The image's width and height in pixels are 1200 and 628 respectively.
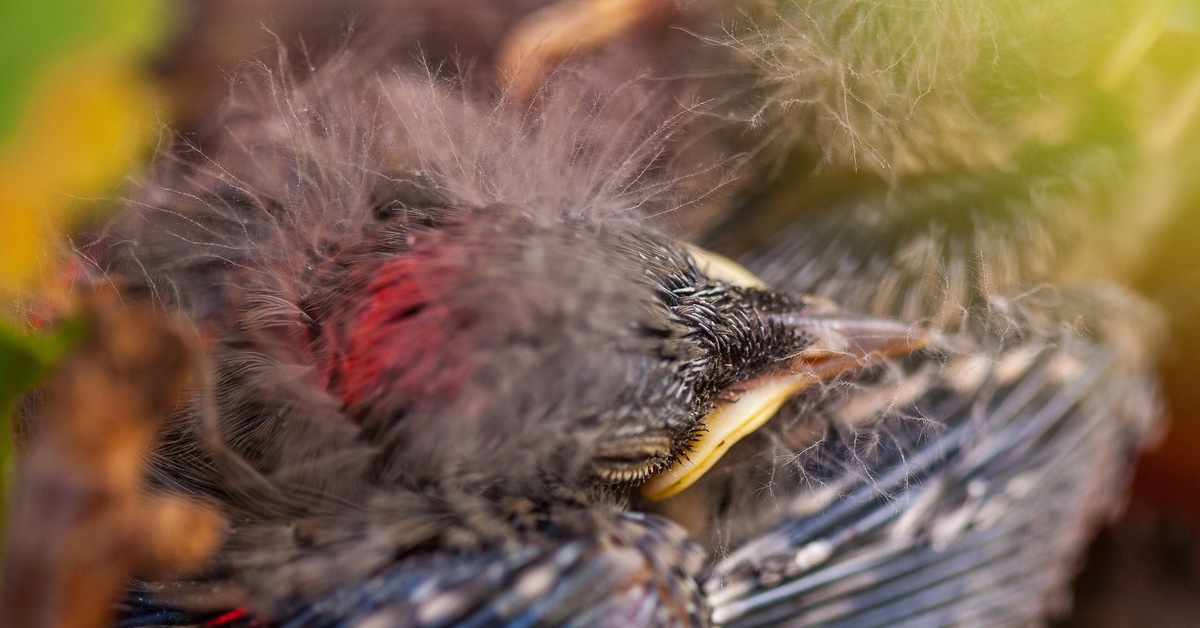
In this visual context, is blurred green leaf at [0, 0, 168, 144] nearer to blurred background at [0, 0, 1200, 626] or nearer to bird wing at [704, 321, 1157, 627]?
blurred background at [0, 0, 1200, 626]

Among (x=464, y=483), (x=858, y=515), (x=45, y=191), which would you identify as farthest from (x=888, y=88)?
(x=45, y=191)

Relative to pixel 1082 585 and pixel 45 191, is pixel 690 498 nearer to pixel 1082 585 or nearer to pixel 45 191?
pixel 45 191

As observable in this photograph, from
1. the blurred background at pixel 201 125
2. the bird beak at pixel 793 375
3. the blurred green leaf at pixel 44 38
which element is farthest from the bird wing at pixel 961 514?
the blurred green leaf at pixel 44 38

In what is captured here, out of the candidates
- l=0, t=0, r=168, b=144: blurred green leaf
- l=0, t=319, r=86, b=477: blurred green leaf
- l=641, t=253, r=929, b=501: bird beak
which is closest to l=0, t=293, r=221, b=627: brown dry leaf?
l=0, t=319, r=86, b=477: blurred green leaf

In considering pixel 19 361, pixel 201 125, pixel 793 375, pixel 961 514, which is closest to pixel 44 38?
pixel 201 125

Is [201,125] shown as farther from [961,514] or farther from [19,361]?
[961,514]

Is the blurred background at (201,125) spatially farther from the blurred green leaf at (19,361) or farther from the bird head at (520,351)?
the bird head at (520,351)
